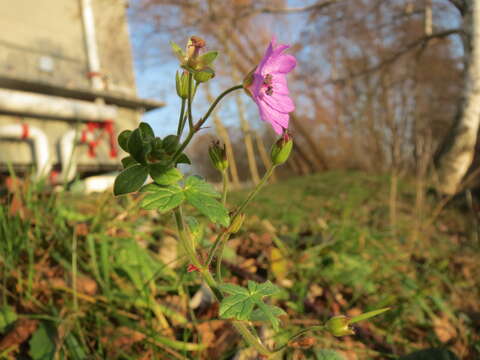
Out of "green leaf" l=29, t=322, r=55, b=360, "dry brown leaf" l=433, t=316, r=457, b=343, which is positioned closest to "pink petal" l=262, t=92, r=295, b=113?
"green leaf" l=29, t=322, r=55, b=360

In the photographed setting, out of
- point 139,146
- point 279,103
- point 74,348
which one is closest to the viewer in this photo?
point 139,146

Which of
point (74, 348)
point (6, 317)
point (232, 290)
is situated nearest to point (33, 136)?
point (6, 317)

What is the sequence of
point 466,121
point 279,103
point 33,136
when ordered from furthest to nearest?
point 33,136 < point 466,121 < point 279,103

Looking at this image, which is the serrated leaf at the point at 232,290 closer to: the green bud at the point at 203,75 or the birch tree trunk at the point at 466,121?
the green bud at the point at 203,75

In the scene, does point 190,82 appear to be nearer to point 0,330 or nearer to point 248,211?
point 0,330

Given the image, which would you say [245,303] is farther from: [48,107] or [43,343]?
[48,107]

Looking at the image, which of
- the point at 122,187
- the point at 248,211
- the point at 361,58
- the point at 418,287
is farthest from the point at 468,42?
the point at 361,58

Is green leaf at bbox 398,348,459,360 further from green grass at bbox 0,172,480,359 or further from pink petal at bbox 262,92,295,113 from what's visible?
pink petal at bbox 262,92,295,113
